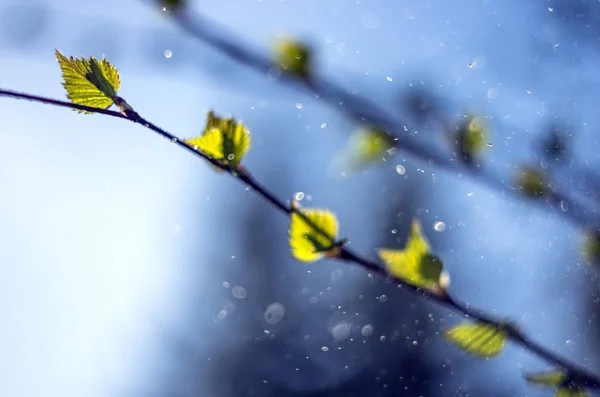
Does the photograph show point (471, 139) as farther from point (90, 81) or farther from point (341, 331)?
point (341, 331)

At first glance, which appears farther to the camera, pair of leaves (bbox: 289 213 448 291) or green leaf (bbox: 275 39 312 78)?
green leaf (bbox: 275 39 312 78)

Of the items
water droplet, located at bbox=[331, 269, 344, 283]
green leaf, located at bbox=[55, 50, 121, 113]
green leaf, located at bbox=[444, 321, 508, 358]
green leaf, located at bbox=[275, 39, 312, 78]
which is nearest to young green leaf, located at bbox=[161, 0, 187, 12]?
green leaf, located at bbox=[275, 39, 312, 78]

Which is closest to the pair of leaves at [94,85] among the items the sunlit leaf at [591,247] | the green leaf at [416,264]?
the green leaf at [416,264]

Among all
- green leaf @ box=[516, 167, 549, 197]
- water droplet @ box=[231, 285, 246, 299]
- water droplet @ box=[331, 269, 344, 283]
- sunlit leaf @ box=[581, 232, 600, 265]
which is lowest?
water droplet @ box=[231, 285, 246, 299]

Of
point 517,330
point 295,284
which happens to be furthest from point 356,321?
point 517,330

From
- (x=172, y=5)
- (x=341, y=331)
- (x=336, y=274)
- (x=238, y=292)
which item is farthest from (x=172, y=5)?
(x=238, y=292)

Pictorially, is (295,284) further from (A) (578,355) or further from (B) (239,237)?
(A) (578,355)

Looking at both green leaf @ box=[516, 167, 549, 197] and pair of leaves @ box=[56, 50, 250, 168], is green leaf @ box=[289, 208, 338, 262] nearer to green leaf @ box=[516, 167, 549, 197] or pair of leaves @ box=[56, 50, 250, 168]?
pair of leaves @ box=[56, 50, 250, 168]
